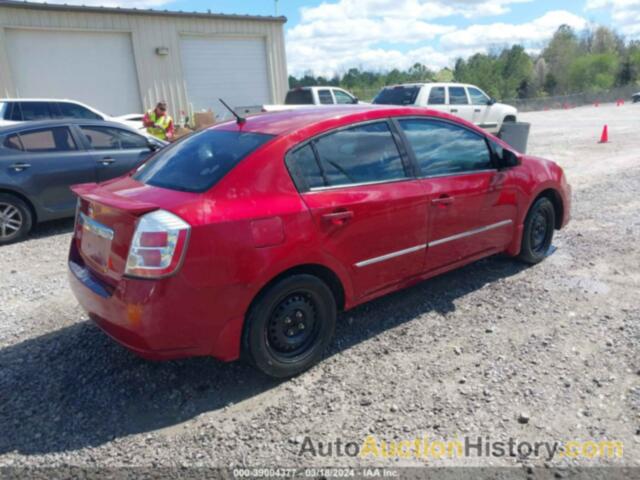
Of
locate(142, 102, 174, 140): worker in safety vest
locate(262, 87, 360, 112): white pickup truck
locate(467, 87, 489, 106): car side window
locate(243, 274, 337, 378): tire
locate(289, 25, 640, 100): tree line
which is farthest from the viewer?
locate(289, 25, 640, 100): tree line

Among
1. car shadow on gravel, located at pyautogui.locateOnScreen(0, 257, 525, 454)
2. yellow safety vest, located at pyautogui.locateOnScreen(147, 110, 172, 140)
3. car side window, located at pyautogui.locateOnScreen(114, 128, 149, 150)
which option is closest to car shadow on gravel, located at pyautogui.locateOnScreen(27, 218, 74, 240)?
car side window, located at pyautogui.locateOnScreen(114, 128, 149, 150)

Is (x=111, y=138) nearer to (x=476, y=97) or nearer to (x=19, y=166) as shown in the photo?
(x=19, y=166)

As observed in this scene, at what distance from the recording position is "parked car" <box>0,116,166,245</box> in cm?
667

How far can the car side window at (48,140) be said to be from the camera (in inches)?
270

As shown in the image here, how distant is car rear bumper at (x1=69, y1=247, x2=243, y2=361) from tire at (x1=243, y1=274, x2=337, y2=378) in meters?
0.12

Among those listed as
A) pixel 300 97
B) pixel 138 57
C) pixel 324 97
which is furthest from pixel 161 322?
pixel 138 57

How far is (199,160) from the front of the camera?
3406mm

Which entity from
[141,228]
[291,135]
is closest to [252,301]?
[141,228]

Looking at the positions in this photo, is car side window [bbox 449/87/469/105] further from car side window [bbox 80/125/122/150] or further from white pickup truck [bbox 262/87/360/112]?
car side window [bbox 80/125/122/150]

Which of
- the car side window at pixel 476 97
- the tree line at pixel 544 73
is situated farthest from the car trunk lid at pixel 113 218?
the tree line at pixel 544 73

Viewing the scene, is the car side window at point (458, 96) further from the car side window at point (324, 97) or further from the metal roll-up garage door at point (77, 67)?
the metal roll-up garage door at point (77, 67)

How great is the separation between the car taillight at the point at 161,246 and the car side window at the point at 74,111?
10.1m

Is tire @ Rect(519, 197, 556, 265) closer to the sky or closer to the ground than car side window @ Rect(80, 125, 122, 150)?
closer to the ground

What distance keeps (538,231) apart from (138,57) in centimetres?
1520
